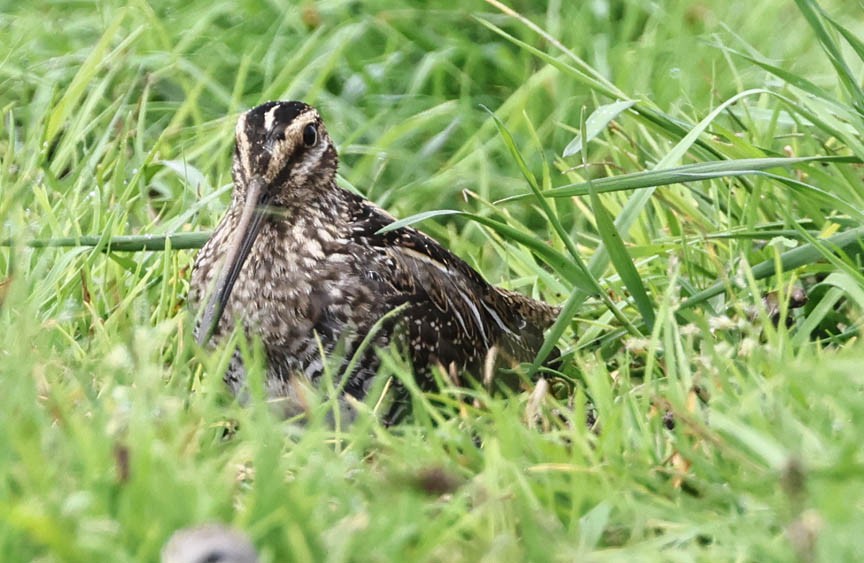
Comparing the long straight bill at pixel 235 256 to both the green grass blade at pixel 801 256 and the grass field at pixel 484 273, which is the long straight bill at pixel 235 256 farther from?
the green grass blade at pixel 801 256

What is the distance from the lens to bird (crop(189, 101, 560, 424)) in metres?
3.80

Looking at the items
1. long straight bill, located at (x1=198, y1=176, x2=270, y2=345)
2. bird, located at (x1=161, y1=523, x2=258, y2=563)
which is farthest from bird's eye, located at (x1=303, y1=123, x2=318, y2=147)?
bird, located at (x1=161, y1=523, x2=258, y2=563)

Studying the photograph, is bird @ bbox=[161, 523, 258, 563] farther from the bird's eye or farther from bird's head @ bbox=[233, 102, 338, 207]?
the bird's eye

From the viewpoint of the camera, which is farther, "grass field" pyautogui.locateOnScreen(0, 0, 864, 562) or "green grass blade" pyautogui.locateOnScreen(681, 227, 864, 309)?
"green grass blade" pyautogui.locateOnScreen(681, 227, 864, 309)

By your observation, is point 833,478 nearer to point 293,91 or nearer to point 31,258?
point 31,258

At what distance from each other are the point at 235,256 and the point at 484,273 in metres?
1.53

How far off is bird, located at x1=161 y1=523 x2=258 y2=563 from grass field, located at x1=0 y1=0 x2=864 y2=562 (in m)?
0.04

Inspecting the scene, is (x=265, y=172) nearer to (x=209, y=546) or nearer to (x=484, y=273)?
(x=484, y=273)

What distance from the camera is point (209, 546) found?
2270 millimetres

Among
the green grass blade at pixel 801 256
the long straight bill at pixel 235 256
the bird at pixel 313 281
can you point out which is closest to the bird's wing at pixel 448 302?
the bird at pixel 313 281

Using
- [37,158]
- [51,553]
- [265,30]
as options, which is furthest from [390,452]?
[265,30]

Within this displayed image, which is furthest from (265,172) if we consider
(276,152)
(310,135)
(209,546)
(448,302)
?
(209,546)

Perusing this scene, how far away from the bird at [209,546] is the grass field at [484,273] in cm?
4

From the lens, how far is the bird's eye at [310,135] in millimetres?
4031
